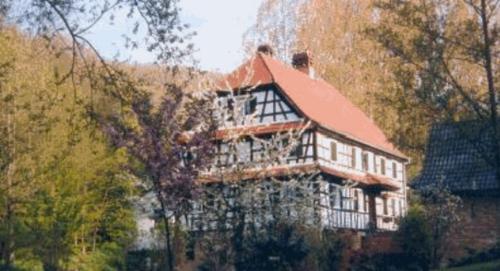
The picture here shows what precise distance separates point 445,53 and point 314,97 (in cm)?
1941

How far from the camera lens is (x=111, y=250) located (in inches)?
1305

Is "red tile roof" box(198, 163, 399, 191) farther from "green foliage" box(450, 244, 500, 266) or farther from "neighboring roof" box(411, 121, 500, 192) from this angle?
"green foliage" box(450, 244, 500, 266)

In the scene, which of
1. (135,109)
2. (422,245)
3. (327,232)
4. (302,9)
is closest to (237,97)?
(327,232)

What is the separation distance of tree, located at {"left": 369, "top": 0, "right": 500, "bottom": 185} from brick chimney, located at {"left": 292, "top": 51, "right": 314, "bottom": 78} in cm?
2154

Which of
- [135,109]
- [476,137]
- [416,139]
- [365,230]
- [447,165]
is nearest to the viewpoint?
[135,109]

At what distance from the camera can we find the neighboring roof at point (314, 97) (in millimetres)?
36000

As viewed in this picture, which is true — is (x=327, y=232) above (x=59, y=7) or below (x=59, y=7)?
below

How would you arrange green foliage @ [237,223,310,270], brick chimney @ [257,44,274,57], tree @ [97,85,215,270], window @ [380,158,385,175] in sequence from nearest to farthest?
1. tree @ [97,85,215,270]
2. green foliage @ [237,223,310,270]
3. brick chimney @ [257,44,274,57]
4. window @ [380,158,385,175]

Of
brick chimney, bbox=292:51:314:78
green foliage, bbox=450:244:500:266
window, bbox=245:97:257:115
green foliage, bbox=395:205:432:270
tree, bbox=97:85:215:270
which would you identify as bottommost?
green foliage, bbox=450:244:500:266

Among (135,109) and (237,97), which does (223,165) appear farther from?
(135,109)

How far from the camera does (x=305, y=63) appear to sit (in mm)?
42531

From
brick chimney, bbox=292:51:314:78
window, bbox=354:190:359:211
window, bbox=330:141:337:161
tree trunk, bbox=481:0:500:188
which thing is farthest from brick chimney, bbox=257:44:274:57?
tree trunk, bbox=481:0:500:188

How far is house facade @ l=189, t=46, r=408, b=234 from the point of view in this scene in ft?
92.5

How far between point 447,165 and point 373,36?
531 inches
